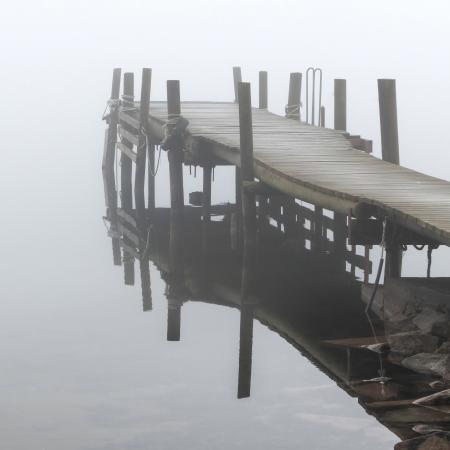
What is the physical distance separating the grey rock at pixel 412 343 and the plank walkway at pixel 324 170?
40.8 inches

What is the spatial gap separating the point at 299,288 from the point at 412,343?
12.9ft

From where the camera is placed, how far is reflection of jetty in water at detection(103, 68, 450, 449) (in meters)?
11.5

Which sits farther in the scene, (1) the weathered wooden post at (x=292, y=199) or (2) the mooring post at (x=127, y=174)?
(2) the mooring post at (x=127, y=174)

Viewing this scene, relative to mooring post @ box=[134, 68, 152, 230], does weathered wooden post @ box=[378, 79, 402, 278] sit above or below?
above

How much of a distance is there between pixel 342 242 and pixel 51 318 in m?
4.36

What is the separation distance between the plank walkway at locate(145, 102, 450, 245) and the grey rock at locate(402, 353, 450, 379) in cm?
105

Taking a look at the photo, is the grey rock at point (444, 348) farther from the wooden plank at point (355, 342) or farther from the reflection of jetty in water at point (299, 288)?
the wooden plank at point (355, 342)

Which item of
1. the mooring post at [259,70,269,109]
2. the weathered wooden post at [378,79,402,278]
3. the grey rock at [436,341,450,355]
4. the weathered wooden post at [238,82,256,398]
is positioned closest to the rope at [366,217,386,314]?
the grey rock at [436,341,450,355]

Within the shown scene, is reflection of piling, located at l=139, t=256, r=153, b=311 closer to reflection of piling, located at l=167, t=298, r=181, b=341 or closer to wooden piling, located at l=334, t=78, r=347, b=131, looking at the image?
reflection of piling, located at l=167, t=298, r=181, b=341

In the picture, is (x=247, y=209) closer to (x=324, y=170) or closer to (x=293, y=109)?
(x=324, y=170)

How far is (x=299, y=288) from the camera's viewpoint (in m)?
15.9

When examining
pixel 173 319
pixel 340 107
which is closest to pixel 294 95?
pixel 340 107

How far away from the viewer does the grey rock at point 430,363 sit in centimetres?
1132

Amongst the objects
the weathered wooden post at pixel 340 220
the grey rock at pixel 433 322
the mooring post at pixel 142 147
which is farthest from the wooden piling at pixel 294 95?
the grey rock at pixel 433 322
